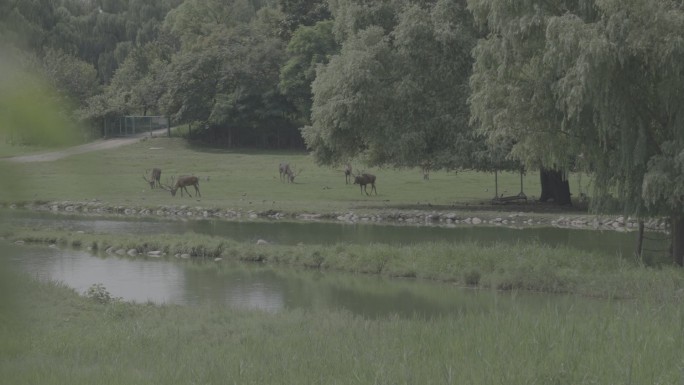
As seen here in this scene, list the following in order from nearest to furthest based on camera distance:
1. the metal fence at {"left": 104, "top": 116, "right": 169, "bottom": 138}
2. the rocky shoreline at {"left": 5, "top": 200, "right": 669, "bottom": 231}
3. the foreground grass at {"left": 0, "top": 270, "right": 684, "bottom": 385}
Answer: the metal fence at {"left": 104, "top": 116, "right": 169, "bottom": 138}, the foreground grass at {"left": 0, "top": 270, "right": 684, "bottom": 385}, the rocky shoreline at {"left": 5, "top": 200, "right": 669, "bottom": 231}

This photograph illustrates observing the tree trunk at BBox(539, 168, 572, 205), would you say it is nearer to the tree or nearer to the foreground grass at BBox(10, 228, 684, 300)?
the foreground grass at BBox(10, 228, 684, 300)

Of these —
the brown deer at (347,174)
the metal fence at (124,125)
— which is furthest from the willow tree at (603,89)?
the brown deer at (347,174)

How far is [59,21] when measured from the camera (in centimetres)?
240

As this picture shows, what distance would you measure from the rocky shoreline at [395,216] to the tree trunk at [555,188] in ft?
10.6

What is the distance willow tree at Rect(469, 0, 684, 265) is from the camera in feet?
59.9

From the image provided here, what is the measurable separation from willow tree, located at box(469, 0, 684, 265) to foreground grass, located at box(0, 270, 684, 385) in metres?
9.43

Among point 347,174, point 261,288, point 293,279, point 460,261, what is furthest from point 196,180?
point 460,261

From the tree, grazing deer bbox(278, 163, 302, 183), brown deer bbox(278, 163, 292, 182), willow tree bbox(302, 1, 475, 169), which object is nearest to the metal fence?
willow tree bbox(302, 1, 475, 169)

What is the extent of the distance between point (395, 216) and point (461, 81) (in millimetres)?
6022

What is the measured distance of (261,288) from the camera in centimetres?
1980

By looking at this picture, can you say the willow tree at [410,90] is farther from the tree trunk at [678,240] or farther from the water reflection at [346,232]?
the tree trunk at [678,240]

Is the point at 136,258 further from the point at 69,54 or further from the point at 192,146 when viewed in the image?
the point at 192,146

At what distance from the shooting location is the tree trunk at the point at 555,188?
3638 centimetres

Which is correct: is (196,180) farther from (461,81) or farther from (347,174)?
(461,81)
